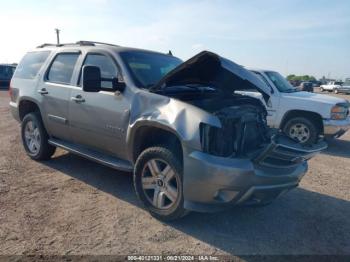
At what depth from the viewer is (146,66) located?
183 inches

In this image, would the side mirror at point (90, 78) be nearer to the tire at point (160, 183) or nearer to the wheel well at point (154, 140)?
the wheel well at point (154, 140)

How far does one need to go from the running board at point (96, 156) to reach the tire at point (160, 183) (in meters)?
0.32

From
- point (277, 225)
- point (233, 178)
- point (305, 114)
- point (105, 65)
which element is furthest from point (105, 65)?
point (305, 114)

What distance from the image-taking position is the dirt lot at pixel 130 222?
3297mm

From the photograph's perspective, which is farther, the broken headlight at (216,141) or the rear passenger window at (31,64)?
the rear passenger window at (31,64)

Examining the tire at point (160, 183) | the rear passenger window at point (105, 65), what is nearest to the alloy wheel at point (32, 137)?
the rear passenger window at point (105, 65)

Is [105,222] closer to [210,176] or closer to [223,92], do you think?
[210,176]

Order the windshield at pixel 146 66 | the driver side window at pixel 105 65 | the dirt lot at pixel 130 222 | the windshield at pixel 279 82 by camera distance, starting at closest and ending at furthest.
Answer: the dirt lot at pixel 130 222, the windshield at pixel 146 66, the driver side window at pixel 105 65, the windshield at pixel 279 82

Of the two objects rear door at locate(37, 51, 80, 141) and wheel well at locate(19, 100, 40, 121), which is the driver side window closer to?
rear door at locate(37, 51, 80, 141)

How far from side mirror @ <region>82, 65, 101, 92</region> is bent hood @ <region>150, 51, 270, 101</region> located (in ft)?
2.23

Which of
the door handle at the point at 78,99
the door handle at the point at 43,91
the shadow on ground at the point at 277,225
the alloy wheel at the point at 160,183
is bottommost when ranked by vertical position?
the shadow on ground at the point at 277,225

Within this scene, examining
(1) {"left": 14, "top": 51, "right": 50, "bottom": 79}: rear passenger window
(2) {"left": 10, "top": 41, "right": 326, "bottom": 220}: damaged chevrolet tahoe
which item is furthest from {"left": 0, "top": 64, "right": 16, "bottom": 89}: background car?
(2) {"left": 10, "top": 41, "right": 326, "bottom": 220}: damaged chevrolet tahoe

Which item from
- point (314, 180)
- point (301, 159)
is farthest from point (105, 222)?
point (314, 180)

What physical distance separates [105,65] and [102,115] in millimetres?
733
